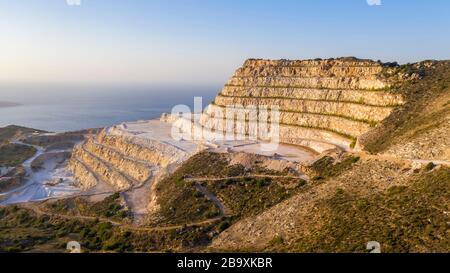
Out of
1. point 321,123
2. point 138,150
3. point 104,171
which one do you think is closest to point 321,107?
point 321,123

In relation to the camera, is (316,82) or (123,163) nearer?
(316,82)

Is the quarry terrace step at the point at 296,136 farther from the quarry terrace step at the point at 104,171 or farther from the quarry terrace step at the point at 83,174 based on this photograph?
the quarry terrace step at the point at 83,174

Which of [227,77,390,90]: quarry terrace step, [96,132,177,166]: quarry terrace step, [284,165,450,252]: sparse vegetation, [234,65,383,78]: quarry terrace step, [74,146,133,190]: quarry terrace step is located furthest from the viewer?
[96,132,177,166]: quarry terrace step

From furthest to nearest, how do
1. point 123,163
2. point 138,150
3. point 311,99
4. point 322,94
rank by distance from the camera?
1. point 138,150
2. point 123,163
3. point 311,99
4. point 322,94

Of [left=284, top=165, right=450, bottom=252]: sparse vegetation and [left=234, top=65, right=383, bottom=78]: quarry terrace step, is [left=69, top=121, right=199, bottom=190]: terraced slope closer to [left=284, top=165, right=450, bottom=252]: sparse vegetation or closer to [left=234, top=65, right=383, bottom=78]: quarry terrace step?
[left=234, top=65, right=383, bottom=78]: quarry terrace step

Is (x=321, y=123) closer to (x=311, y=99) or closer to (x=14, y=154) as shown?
(x=311, y=99)

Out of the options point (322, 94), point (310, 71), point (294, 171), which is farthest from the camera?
point (310, 71)

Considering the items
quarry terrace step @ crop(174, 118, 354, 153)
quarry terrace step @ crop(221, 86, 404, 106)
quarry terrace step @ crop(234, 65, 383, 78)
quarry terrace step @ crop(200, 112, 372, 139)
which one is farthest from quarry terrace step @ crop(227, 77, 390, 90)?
quarry terrace step @ crop(174, 118, 354, 153)

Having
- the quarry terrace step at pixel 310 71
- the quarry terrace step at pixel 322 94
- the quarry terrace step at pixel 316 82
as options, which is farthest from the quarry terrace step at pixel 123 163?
the quarry terrace step at pixel 310 71

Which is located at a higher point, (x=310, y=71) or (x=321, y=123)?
(x=310, y=71)
